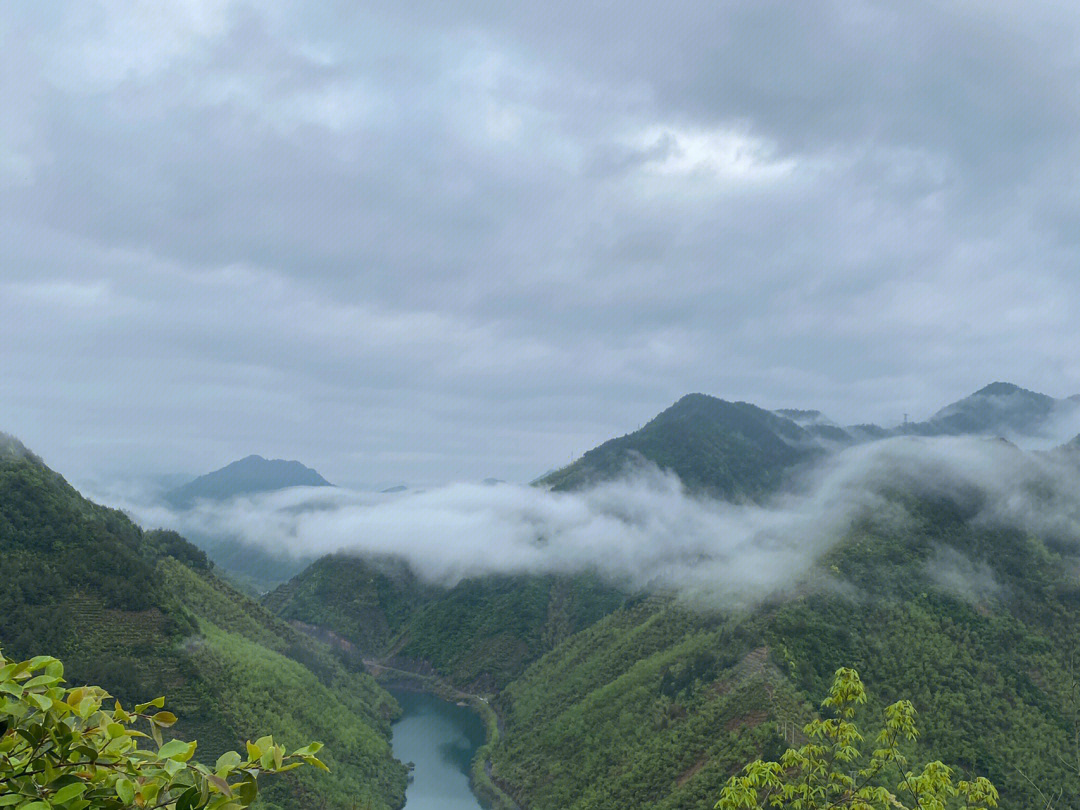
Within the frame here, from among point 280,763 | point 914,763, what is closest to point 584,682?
point 914,763

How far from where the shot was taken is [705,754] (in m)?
52.8

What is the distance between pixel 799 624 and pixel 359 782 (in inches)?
1679

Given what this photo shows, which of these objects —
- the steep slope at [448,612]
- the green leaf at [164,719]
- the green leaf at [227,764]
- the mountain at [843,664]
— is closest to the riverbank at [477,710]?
the mountain at [843,664]

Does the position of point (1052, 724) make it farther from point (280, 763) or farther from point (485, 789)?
point (280, 763)

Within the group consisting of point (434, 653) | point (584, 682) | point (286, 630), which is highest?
point (286, 630)

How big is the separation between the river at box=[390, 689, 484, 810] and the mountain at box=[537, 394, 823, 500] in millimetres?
75476

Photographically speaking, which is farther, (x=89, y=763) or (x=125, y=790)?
(x=89, y=763)

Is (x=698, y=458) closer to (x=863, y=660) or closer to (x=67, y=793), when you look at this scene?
(x=863, y=660)

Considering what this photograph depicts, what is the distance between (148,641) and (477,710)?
65190 millimetres

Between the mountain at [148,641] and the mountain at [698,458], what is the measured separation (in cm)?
10923

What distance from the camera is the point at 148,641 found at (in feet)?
186

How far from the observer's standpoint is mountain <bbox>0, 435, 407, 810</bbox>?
51.8 m

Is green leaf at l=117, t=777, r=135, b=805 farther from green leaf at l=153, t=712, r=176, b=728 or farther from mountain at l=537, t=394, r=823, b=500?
mountain at l=537, t=394, r=823, b=500

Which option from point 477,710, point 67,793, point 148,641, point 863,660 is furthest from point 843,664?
point 477,710
